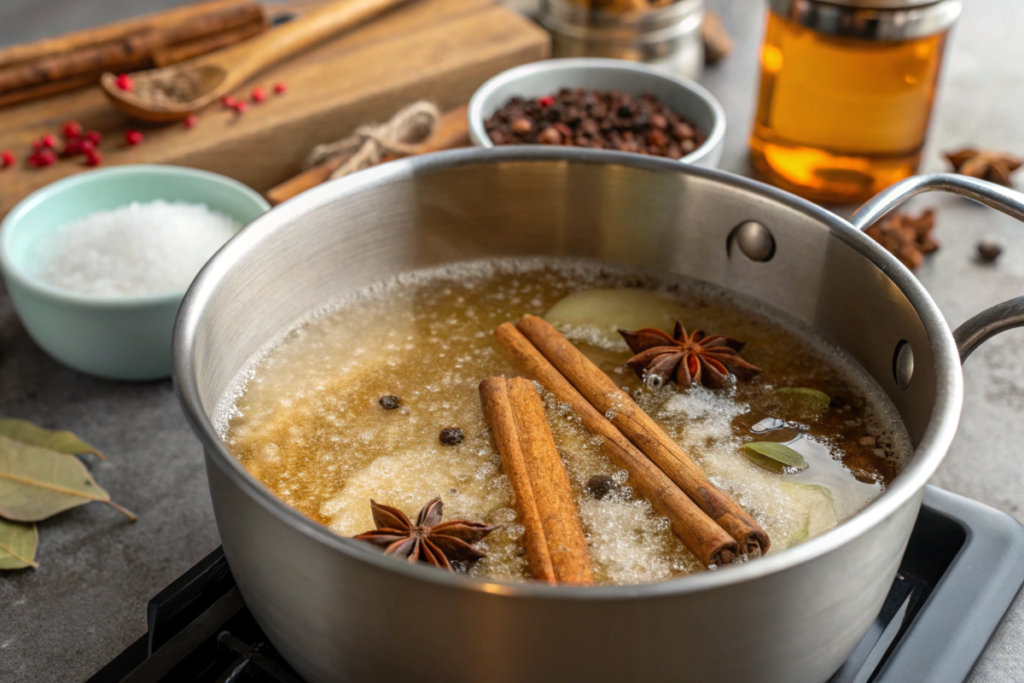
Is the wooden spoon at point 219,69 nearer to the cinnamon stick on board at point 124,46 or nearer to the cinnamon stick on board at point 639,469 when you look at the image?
the cinnamon stick on board at point 124,46

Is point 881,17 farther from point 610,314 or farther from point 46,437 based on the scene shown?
point 46,437

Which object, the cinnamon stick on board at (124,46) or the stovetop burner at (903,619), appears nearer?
the stovetop burner at (903,619)

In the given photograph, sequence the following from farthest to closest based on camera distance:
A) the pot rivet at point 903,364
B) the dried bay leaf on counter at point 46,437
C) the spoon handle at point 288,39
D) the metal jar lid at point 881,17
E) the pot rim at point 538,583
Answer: the spoon handle at point 288,39
the metal jar lid at point 881,17
the dried bay leaf on counter at point 46,437
the pot rivet at point 903,364
the pot rim at point 538,583

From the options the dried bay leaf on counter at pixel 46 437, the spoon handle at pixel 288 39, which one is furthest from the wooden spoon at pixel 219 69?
the dried bay leaf on counter at pixel 46 437

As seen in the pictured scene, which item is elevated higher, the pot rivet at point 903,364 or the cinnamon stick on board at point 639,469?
the pot rivet at point 903,364

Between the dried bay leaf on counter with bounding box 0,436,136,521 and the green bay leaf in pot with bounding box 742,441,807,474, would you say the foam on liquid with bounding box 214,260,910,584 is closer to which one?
the green bay leaf in pot with bounding box 742,441,807,474

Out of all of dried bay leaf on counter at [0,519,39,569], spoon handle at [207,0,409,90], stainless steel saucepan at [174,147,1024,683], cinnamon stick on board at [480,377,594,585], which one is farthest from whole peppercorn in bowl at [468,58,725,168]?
dried bay leaf on counter at [0,519,39,569]

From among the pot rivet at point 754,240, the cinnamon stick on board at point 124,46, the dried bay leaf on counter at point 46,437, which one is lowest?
the dried bay leaf on counter at point 46,437
